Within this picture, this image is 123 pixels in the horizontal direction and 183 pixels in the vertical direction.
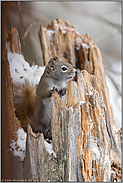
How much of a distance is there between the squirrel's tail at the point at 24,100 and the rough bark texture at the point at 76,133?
33 millimetres

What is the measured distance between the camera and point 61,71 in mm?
781

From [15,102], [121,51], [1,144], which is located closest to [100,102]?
[121,51]

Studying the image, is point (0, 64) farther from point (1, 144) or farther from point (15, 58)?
point (1, 144)

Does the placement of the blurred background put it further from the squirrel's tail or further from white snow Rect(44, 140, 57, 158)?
white snow Rect(44, 140, 57, 158)

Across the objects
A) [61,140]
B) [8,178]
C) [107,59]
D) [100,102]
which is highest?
[107,59]

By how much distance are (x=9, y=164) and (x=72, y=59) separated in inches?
25.8

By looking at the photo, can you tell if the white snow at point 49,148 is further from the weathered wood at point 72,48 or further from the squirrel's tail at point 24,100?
the weathered wood at point 72,48

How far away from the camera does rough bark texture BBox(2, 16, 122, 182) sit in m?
0.74

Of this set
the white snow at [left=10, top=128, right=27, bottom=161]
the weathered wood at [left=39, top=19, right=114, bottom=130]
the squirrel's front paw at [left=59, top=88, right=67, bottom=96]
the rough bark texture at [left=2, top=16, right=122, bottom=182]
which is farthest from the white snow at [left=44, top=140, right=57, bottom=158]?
the weathered wood at [left=39, top=19, right=114, bottom=130]

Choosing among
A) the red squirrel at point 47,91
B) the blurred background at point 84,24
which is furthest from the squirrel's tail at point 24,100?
the blurred background at point 84,24

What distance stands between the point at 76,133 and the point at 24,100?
34 cm

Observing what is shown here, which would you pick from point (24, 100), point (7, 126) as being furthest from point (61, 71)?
point (7, 126)

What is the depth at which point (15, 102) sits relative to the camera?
0.90 meters

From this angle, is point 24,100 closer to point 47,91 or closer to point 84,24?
point 47,91
